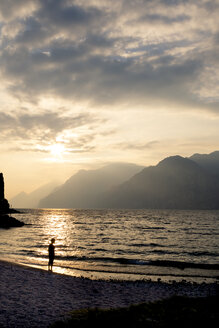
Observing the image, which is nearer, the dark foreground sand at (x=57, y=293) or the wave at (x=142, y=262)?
the dark foreground sand at (x=57, y=293)

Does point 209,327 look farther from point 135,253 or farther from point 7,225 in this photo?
point 7,225

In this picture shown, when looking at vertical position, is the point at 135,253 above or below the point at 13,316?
below

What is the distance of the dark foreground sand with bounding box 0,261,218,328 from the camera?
12914 millimetres

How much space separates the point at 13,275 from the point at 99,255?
18841 mm

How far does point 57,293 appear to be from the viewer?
17375mm

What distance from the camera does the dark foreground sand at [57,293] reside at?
1291 centimetres

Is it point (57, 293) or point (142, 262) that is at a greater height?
point (57, 293)

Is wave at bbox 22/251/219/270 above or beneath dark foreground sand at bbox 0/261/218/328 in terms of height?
beneath

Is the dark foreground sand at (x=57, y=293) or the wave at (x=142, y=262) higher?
the dark foreground sand at (x=57, y=293)

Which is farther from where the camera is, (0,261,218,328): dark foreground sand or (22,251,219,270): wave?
(22,251,219,270): wave

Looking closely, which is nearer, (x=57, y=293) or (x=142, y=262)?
(x=57, y=293)

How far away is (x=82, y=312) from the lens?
13438mm

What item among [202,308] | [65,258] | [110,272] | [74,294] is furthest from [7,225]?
[202,308]

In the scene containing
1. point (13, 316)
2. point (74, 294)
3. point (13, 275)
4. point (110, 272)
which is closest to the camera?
point (13, 316)
